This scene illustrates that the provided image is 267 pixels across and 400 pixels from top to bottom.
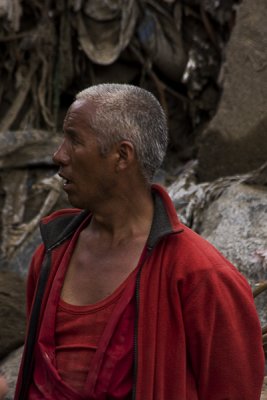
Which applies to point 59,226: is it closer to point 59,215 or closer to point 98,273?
point 59,215

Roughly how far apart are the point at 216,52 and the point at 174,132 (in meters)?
0.81

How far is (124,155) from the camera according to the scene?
2684 mm

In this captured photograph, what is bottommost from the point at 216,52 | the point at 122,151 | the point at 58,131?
the point at 58,131

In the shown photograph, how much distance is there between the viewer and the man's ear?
2.67 meters

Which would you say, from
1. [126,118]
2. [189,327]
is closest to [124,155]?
[126,118]

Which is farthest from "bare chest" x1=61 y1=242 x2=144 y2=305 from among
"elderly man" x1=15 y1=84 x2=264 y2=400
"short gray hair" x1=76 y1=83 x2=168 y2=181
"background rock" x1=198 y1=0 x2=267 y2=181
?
"background rock" x1=198 y1=0 x2=267 y2=181

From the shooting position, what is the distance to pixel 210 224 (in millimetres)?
5172

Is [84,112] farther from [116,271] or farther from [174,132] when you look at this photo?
[174,132]

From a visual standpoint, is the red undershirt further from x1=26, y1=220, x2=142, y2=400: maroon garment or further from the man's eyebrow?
the man's eyebrow

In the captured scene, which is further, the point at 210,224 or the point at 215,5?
the point at 215,5

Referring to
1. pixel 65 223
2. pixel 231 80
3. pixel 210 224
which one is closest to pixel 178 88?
pixel 231 80

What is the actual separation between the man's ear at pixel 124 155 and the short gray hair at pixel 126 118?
0.04 ft

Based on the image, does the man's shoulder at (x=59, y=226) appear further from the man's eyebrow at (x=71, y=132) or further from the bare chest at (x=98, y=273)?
the man's eyebrow at (x=71, y=132)

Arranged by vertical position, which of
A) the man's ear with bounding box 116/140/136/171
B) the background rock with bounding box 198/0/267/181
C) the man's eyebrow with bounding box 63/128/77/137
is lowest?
the background rock with bounding box 198/0/267/181
